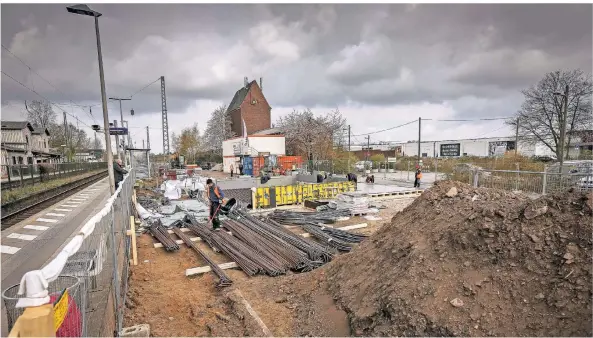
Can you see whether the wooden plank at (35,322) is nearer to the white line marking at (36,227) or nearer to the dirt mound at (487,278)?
the dirt mound at (487,278)

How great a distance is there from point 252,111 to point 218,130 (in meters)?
11.2

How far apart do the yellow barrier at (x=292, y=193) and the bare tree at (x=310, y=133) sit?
70.7 ft

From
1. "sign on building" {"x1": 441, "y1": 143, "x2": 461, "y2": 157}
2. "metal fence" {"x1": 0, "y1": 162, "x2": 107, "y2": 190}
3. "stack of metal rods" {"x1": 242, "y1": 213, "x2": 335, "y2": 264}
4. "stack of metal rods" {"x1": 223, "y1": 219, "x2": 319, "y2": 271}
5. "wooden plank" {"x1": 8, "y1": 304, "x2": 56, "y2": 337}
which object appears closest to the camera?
"wooden plank" {"x1": 8, "y1": 304, "x2": 56, "y2": 337}

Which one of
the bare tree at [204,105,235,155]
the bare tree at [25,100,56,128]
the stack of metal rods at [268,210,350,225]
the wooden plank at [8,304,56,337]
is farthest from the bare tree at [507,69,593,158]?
the bare tree at [25,100,56,128]

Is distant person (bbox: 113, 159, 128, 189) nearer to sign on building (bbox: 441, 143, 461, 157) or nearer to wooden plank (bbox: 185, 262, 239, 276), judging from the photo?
wooden plank (bbox: 185, 262, 239, 276)

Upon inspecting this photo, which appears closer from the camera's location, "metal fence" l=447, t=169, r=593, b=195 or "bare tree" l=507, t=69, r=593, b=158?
"metal fence" l=447, t=169, r=593, b=195

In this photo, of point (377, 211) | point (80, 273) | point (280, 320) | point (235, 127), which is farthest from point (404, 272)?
point (235, 127)

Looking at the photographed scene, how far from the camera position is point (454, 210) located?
579 cm

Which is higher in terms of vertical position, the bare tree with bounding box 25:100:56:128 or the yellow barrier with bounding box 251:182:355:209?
the bare tree with bounding box 25:100:56:128

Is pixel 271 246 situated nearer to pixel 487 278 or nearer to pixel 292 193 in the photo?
pixel 487 278

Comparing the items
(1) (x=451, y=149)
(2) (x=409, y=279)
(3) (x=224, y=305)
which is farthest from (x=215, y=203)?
(1) (x=451, y=149)

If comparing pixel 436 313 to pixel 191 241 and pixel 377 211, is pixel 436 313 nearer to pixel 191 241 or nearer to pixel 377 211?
pixel 191 241

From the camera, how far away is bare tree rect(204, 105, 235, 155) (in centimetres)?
6241

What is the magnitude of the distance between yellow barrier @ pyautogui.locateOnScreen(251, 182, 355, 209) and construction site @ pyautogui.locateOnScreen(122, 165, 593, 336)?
647 centimetres
